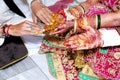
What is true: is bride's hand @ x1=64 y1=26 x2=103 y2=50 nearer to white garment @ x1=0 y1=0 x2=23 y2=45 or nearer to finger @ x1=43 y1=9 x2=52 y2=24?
finger @ x1=43 y1=9 x2=52 y2=24

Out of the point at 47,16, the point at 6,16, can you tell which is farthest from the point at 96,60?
the point at 6,16

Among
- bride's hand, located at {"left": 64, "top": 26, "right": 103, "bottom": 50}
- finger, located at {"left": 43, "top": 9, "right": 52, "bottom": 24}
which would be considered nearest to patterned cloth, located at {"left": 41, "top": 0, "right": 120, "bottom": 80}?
bride's hand, located at {"left": 64, "top": 26, "right": 103, "bottom": 50}

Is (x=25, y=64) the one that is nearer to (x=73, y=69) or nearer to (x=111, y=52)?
(x=73, y=69)

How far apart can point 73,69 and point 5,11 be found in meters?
0.55

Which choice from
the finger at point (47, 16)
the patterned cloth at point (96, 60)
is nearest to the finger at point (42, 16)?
the finger at point (47, 16)

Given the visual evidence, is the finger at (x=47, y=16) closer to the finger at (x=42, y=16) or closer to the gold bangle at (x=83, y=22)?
the finger at (x=42, y=16)

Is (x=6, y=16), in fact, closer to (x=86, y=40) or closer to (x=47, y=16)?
(x=47, y=16)

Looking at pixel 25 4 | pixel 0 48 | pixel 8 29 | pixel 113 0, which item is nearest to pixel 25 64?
pixel 0 48

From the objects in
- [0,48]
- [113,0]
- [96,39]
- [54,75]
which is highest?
[113,0]

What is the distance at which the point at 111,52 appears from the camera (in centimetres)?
122

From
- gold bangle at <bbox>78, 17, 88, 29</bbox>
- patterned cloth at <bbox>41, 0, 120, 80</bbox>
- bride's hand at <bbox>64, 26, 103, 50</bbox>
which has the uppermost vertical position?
gold bangle at <bbox>78, 17, 88, 29</bbox>

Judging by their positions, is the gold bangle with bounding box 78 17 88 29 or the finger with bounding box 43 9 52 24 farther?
the finger with bounding box 43 9 52 24

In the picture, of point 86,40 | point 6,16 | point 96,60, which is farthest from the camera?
point 6,16

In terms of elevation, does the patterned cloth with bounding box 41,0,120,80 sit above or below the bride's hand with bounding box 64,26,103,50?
below
